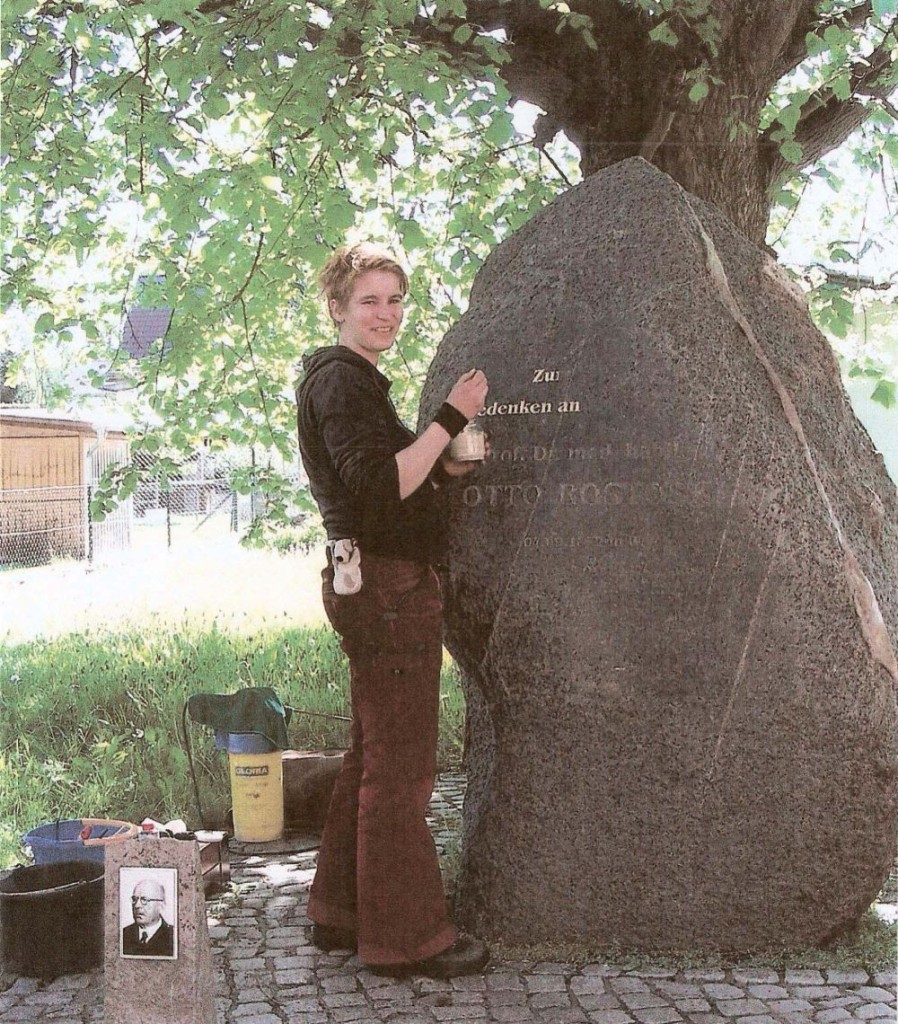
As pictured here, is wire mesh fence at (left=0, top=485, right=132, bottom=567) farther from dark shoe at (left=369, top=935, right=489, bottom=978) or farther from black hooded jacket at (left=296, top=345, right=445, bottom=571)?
dark shoe at (left=369, top=935, right=489, bottom=978)

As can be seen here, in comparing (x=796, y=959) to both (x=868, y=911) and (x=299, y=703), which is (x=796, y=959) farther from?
(x=299, y=703)

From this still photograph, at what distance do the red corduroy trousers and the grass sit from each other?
2335 mm

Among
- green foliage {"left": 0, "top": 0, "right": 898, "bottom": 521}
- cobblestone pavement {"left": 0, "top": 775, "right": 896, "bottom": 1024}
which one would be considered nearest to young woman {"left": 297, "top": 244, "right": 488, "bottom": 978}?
cobblestone pavement {"left": 0, "top": 775, "right": 896, "bottom": 1024}

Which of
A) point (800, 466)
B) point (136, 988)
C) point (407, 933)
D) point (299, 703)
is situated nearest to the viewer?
point (136, 988)

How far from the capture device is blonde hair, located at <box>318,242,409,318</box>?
12.8 ft

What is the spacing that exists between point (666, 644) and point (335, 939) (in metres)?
1.55

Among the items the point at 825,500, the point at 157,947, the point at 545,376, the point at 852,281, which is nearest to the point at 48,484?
the point at 852,281

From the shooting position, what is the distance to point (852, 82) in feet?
22.7

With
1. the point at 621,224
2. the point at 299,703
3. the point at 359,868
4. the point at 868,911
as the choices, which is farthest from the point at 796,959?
the point at 299,703

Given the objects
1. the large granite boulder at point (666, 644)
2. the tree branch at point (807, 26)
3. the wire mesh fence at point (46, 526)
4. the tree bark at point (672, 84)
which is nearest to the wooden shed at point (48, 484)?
the wire mesh fence at point (46, 526)

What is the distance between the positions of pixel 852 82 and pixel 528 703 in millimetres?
4683

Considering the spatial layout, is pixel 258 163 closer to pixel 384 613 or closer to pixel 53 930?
pixel 384 613

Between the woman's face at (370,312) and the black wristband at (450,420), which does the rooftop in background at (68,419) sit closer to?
the woman's face at (370,312)

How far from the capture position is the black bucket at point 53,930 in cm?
399
